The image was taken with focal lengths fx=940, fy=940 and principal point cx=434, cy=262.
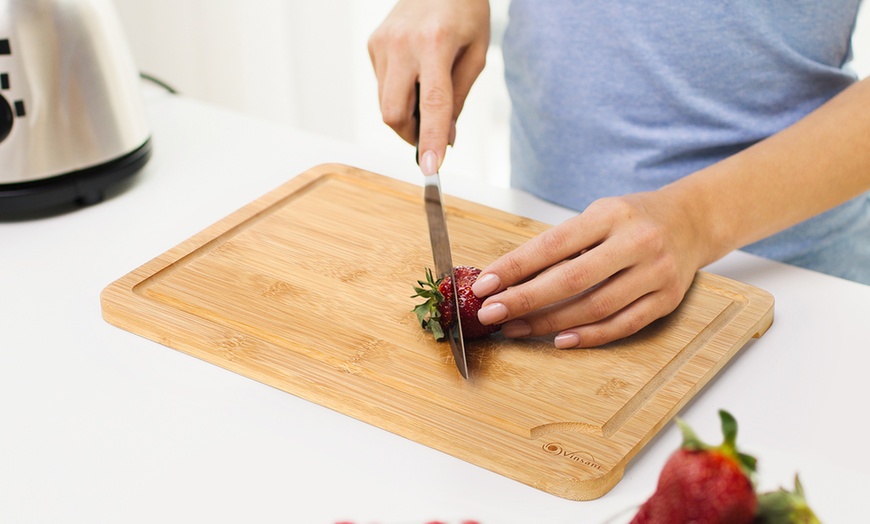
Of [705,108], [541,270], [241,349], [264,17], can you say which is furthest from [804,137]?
[264,17]

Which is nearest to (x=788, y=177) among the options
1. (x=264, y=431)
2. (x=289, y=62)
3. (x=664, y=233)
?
(x=664, y=233)

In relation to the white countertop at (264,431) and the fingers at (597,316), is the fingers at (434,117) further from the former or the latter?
the white countertop at (264,431)

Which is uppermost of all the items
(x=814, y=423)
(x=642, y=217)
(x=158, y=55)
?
(x=642, y=217)

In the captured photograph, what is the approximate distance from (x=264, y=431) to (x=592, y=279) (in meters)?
0.33

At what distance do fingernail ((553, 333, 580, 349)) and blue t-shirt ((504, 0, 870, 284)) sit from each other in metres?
0.46

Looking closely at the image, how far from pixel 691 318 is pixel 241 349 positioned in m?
0.44

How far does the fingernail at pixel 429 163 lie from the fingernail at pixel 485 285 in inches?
4.9

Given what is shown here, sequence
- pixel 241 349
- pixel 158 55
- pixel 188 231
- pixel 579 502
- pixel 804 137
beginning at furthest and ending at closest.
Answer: pixel 158 55 < pixel 188 231 < pixel 804 137 < pixel 241 349 < pixel 579 502

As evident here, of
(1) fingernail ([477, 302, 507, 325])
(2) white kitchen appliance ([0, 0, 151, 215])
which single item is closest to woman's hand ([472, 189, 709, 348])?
(1) fingernail ([477, 302, 507, 325])

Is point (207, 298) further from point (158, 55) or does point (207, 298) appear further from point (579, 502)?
point (158, 55)

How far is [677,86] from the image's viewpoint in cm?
123

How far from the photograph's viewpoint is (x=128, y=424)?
810 millimetres

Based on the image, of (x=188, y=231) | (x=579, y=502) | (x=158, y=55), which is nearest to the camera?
(x=579, y=502)

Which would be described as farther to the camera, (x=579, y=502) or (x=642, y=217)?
(x=642, y=217)
